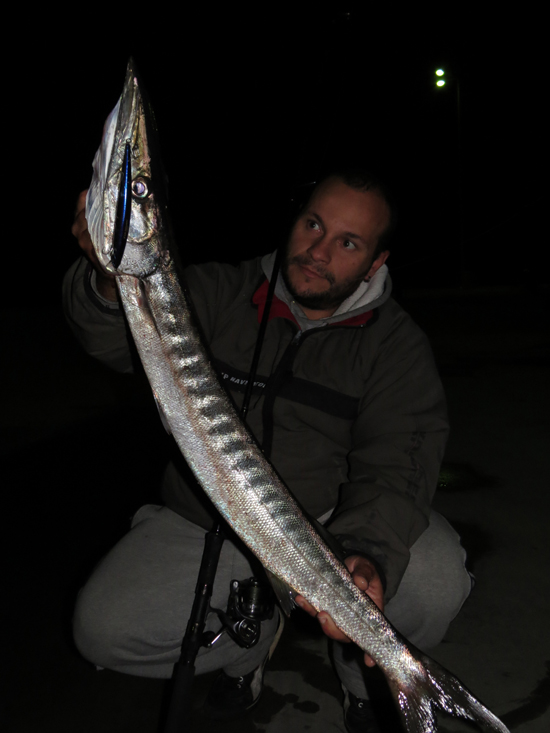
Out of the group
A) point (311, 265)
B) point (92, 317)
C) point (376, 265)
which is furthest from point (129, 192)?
point (376, 265)

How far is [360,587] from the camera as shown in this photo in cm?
212

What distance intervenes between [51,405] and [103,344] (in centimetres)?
557

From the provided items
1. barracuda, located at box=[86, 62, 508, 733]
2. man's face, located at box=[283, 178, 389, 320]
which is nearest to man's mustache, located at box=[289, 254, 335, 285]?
A: man's face, located at box=[283, 178, 389, 320]

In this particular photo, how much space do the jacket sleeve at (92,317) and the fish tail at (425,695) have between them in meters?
1.60

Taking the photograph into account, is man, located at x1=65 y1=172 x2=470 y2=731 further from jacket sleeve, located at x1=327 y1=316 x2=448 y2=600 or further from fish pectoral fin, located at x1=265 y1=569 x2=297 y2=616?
fish pectoral fin, located at x1=265 y1=569 x2=297 y2=616

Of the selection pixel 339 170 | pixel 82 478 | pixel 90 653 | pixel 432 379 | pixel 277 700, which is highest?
pixel 339 170

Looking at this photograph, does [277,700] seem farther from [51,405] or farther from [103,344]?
[51,405]

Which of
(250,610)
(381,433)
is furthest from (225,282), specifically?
(250,610)

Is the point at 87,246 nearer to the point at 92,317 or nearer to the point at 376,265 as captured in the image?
the point at 92,317

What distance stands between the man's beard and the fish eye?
4.06ft

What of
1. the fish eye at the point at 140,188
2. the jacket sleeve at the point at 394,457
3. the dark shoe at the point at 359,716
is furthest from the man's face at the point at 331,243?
the dark shoe at the point at 359,716

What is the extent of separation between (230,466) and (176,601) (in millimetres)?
992

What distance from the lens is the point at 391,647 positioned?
6.53 feet

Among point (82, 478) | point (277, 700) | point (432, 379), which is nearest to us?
point (277, 700)
